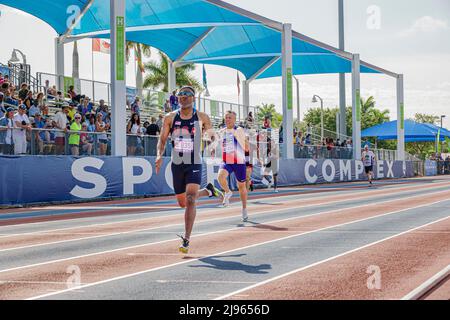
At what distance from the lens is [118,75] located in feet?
77.6

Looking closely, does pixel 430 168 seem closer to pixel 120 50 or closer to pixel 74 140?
pixel 120 50

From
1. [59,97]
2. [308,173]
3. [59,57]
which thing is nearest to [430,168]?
[308,173]

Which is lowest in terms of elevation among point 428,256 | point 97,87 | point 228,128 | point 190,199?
point 428,256

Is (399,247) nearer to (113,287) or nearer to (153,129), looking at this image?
(113,287)

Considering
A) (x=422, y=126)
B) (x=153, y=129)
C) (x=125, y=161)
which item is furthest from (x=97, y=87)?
(x=422, y=126)

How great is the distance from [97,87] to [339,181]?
662 inches

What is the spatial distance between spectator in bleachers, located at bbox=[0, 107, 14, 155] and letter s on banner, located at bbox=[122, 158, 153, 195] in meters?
4.60

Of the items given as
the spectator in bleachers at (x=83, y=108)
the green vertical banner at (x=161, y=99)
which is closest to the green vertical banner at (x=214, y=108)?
the green vertical banner at (x=161, y=99)

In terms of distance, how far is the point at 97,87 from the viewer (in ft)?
95.0

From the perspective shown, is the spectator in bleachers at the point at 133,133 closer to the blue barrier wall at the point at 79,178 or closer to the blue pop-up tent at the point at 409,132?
the blue barrier wall at the point at 79,178

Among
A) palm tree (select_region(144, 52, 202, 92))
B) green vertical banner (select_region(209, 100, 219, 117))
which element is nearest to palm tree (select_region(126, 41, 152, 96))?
palm tree (select_region(144, 52, 202, 92))

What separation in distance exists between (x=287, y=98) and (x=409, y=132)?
28715 mm

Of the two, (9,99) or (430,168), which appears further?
(430,168)
